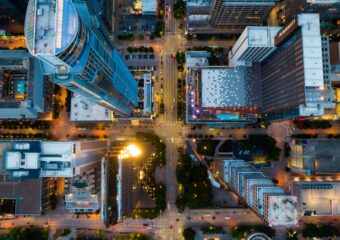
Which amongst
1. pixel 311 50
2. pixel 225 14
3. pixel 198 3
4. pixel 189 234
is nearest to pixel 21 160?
pixel 189 234

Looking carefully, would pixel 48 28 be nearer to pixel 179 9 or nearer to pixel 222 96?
pixel 222 96

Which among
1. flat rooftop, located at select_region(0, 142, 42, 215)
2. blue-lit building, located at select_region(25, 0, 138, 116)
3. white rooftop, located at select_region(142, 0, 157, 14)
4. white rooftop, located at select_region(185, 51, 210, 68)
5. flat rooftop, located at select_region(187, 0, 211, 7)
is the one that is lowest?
flat rooftop, located at select_region(0, 142, 42, 215)

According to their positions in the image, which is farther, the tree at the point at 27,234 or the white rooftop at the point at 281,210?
the tree at the point at 27,234

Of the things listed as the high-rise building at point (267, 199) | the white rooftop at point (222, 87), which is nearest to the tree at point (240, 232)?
the high-rise building at point (267, 199)

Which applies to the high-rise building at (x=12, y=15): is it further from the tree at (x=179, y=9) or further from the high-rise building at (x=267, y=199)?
the high-rise building at (x=267, y=199)

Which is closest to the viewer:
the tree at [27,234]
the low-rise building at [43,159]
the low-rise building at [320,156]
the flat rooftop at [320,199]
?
the low-rise building at [43,159]

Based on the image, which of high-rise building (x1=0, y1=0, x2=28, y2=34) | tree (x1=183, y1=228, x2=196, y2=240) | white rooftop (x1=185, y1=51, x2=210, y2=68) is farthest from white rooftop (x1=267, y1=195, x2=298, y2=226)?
high-rise building (x1=0, y1=0, x2=28, y2=34)

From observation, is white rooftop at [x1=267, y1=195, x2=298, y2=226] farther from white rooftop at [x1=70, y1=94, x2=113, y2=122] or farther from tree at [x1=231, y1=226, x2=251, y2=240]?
white rooftop at [x1=70, y1=94, x2=113, y2=122]
